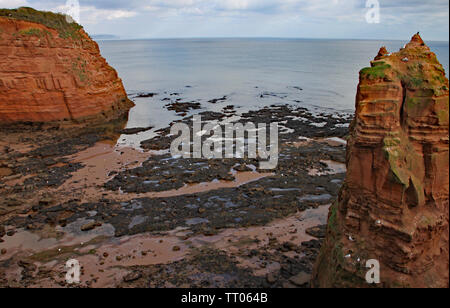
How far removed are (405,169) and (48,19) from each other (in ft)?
104

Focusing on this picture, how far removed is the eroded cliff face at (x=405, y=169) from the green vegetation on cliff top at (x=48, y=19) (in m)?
29.7

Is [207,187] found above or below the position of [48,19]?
below

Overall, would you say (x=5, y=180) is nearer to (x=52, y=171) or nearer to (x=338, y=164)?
(x=52, y=171)

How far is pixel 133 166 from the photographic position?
20781 millimetres

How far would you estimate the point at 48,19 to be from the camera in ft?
92.8

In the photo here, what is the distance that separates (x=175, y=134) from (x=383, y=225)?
23.2m

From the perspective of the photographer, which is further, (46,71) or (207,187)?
(46,71)

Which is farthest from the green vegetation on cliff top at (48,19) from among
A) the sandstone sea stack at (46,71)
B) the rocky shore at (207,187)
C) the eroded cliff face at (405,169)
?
the eroded cliff face at (405,169)

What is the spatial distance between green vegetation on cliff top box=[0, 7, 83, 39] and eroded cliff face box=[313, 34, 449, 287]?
29712 millimetres

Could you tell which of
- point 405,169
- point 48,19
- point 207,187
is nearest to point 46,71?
point 48,19

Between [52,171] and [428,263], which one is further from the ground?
[428,263]

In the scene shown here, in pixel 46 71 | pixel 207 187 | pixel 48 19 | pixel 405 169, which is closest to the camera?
pixel 405 169

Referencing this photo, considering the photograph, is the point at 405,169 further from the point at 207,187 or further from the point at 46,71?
the point at 46,71
